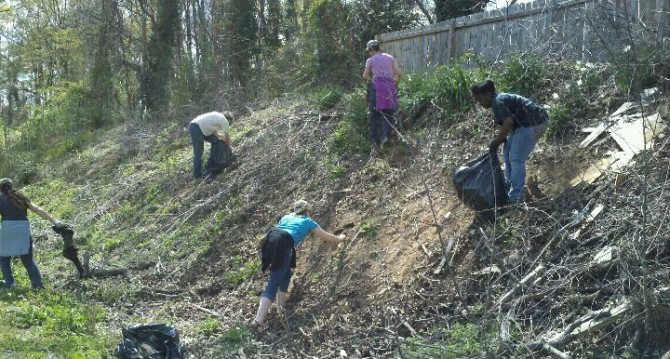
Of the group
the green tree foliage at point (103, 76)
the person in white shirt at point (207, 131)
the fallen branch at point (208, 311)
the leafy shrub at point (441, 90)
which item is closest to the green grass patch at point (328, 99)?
the person in white shirt at point (207, 131)

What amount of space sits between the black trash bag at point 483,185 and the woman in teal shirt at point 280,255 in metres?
1.49

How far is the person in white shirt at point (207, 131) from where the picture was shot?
→ 13.4 m

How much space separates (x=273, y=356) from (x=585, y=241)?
3130 mm

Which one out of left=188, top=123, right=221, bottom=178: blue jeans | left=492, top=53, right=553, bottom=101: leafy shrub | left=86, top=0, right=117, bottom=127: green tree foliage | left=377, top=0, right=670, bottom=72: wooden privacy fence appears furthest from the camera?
left=86, top=0, right=117, bottom=127: green tree foliage

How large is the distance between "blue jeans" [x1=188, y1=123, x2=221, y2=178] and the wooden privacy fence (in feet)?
12.2

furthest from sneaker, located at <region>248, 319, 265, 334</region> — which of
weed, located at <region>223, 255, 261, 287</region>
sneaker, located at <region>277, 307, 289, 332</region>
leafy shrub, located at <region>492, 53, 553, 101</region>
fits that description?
leafy shrub, located at <region>492, 53, 553, 101</region>

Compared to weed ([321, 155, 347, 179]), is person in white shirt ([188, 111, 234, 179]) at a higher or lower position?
higher

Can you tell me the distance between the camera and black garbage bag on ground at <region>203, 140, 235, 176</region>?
13.8 m

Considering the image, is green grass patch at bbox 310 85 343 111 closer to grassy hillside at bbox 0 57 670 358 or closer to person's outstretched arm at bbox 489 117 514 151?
grassy hillside at bbox 0 57 670 358

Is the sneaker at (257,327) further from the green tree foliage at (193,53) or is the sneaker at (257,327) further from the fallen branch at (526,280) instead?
→ the green tree foliage at (193,53)

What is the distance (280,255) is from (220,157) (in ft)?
19.1

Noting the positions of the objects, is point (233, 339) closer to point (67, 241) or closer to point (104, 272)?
point (104, 272)

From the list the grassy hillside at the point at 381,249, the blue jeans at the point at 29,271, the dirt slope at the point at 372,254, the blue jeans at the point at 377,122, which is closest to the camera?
the grassy hillside at the point at 381,249

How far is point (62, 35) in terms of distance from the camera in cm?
2938
